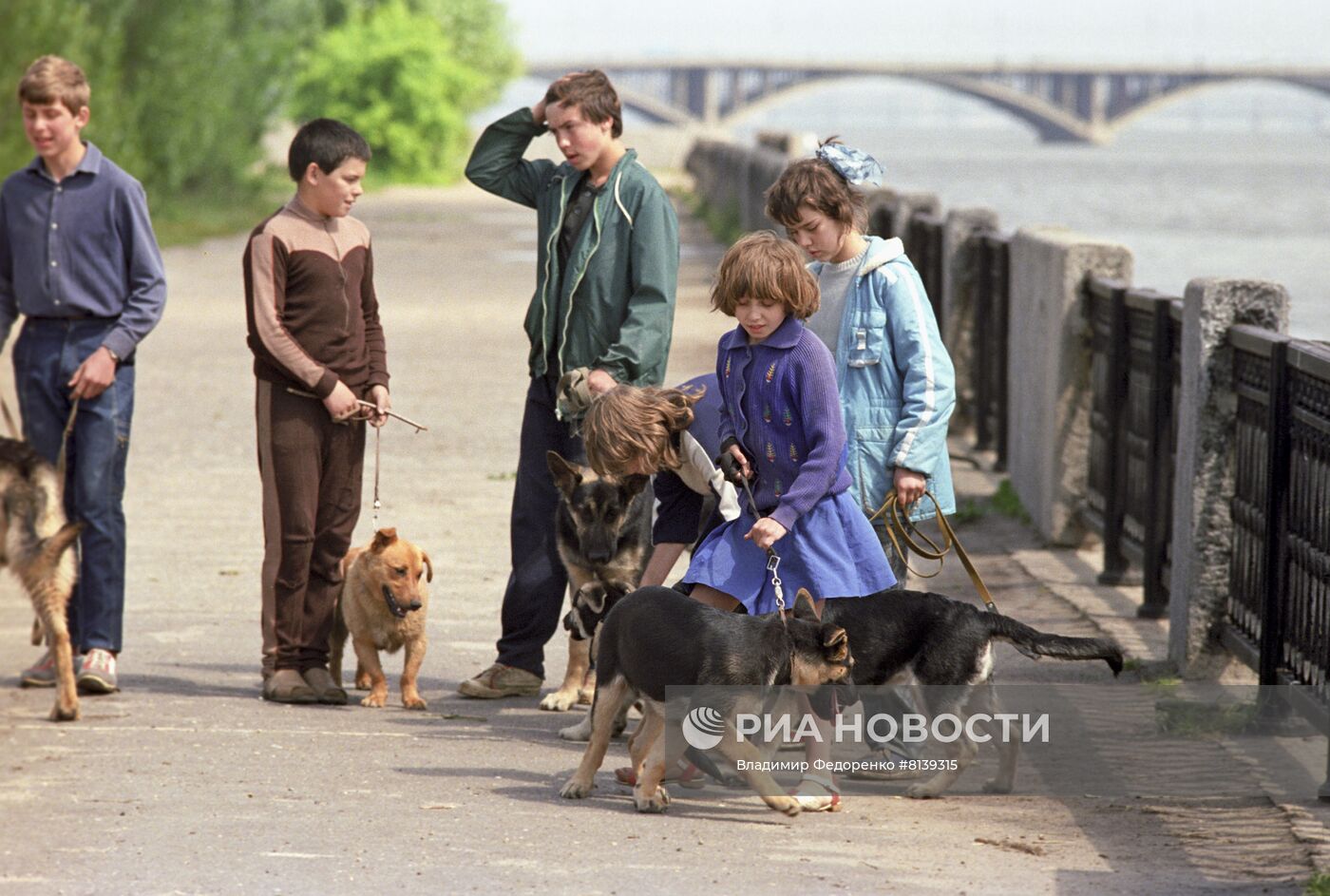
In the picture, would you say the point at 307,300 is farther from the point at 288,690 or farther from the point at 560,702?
the point at 560,702

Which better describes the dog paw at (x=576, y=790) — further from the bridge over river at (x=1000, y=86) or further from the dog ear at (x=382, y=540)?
the bridge over river at (x=1000, y=86)

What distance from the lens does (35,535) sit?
23.4 ft

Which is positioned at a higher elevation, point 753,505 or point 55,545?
point 753,505

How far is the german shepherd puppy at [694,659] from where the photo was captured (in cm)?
543

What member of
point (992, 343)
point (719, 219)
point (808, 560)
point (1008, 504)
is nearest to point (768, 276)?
point (808, 560)

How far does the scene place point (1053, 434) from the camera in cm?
1070

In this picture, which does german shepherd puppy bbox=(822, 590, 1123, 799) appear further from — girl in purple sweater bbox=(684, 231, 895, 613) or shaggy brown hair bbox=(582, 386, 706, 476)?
shaggy brown hair bbox=(582, 386, 706, 476)

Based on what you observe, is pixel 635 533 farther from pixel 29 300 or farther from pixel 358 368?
pixel 29 300

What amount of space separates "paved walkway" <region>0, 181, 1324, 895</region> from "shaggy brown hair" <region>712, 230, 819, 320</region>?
1423 millimetres

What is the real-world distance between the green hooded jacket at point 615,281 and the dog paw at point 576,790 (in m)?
1.50

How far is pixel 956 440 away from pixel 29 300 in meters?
8.50

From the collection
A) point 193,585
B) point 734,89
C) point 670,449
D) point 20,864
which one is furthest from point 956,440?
point 734,89

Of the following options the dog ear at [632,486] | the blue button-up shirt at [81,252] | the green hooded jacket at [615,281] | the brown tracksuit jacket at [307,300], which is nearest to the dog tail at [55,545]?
the blue button-up shirt at [81,252]

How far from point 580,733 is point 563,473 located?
846 millimetres
